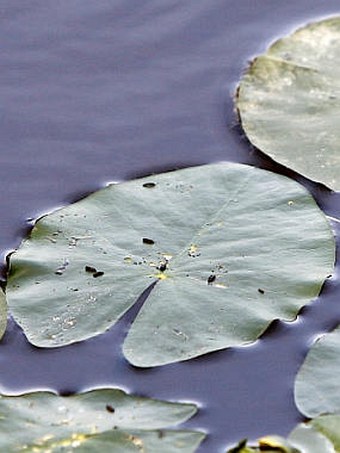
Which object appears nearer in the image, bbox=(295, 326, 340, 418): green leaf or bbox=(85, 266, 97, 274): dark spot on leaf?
bbox=(295, 326, 340, 418): green leaf

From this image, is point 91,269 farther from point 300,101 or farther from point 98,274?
point 300,101

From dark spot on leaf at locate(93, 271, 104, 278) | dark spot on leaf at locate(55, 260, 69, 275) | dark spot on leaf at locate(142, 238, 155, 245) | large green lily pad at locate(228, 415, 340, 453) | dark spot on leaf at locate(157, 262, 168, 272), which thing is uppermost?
dark spot on leaf at locate(142, 238, 155, 245)

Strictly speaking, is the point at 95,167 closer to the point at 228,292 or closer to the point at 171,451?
the point at 228,292

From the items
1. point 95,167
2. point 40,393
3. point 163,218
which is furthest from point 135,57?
point 40,393

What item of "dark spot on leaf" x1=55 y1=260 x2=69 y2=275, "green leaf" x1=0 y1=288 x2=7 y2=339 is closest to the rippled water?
"green leaf" x1=0 y1=288 x2=7 y2=339

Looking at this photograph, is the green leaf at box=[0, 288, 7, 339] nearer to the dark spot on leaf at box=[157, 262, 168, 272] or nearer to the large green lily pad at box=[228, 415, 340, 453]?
the dark spot on leaf at box=[157, 262, 168, 272]

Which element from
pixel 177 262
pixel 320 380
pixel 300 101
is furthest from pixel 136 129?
pixel 320 380
